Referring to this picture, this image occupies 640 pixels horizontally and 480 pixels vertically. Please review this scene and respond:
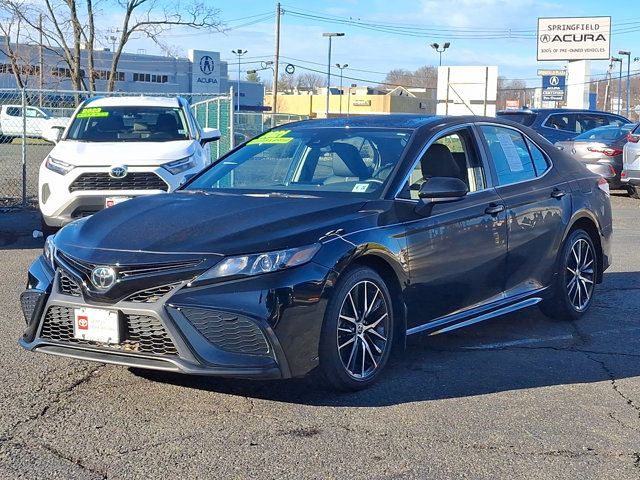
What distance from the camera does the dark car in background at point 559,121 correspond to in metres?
20.0

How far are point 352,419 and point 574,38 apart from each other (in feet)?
155

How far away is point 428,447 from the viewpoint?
13.5ft

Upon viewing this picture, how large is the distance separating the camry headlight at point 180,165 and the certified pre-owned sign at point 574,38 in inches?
1586

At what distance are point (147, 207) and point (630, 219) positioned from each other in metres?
11.2

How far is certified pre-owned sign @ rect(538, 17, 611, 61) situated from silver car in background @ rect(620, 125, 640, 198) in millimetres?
31912

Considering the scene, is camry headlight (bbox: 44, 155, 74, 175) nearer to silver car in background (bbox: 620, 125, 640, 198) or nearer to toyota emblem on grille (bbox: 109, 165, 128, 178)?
toyota emblem on grille (bbox: 109, 165, 128, 178)

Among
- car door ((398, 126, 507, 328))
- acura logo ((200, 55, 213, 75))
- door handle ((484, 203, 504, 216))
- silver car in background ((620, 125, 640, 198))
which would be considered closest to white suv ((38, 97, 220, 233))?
car door ((398, 126, 507, 328))

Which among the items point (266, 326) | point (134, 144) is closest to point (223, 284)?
point (266, 326)

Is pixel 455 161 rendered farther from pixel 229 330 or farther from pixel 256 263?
pixel 229 330

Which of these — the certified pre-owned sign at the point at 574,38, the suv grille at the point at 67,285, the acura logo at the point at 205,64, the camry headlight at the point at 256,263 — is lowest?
the suv grille at the point at 67,285

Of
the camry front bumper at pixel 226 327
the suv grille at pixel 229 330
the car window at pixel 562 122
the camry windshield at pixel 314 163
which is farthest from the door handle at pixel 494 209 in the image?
the car window at pixel 562 122

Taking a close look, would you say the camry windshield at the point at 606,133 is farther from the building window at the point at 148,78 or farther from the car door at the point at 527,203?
the building window at the point at 148,78

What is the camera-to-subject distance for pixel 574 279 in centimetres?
678

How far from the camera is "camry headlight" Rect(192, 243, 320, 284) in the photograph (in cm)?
431
